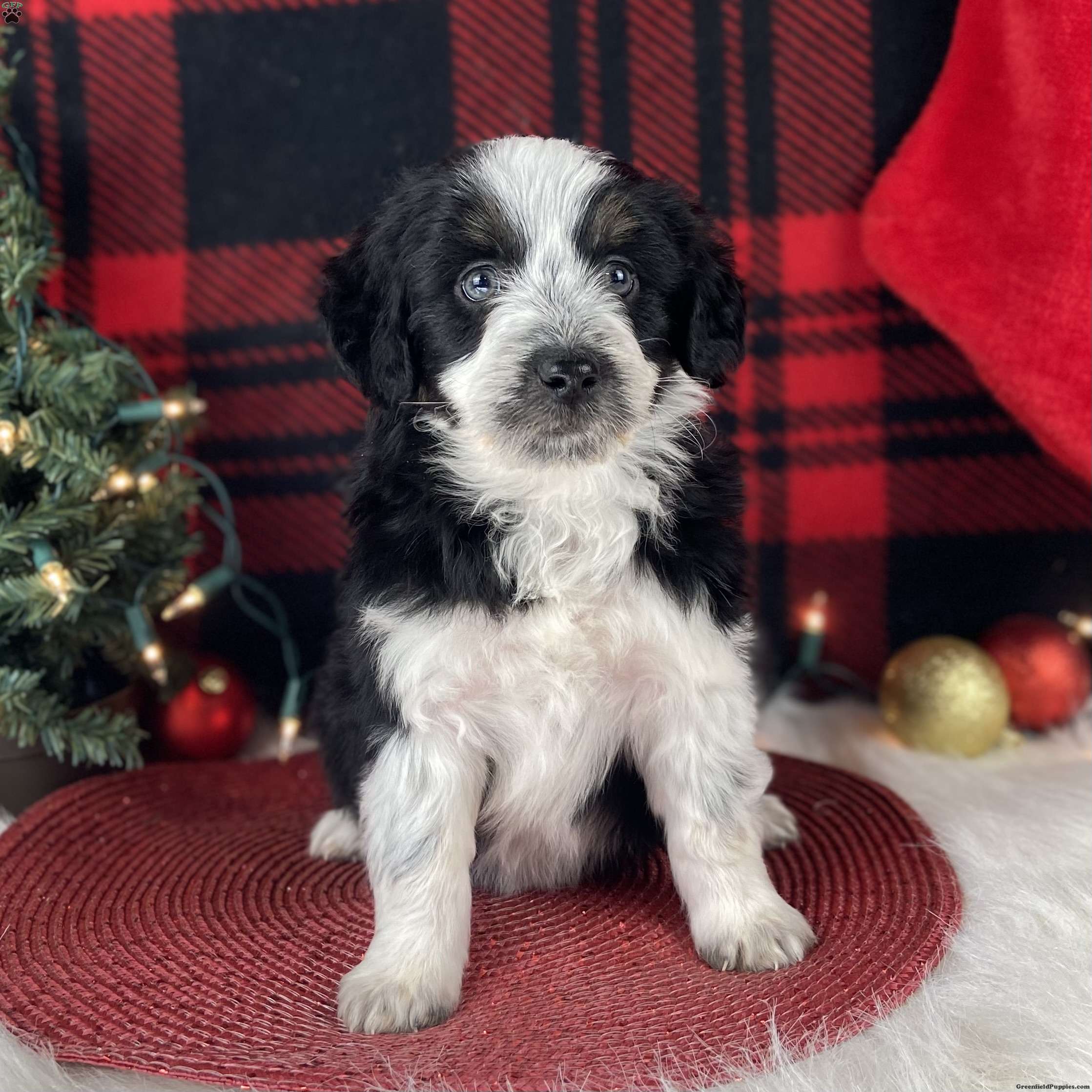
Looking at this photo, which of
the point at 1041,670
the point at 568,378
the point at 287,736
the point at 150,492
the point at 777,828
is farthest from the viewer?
the point at 287,736

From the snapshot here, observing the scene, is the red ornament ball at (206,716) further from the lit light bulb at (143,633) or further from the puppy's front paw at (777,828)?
the puppy's front paw at (777,828)

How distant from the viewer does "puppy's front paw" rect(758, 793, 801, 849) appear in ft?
6.66

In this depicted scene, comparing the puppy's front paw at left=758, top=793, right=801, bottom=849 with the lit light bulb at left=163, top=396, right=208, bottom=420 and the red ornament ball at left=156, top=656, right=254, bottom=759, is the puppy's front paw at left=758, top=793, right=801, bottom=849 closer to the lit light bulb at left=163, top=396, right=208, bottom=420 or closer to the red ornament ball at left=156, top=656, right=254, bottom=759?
the red ornament ball at left=156, top=656, right=254, bottom=759

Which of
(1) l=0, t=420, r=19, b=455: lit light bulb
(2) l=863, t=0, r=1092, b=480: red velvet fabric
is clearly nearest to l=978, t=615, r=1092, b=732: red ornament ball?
(2) l=863, t=0, r=1092, b=480: red velvet fabric

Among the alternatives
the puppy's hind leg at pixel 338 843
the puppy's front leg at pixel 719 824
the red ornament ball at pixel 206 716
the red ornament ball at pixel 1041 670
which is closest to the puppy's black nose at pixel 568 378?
the puppy's front leg at pixel 719 824

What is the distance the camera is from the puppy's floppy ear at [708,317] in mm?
1731

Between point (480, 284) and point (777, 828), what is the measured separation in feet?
3.50

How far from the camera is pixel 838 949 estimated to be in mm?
1645

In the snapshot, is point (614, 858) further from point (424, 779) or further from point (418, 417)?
point (418, 417)

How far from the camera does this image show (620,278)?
170 cm

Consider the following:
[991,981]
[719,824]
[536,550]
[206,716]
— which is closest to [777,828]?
[719,824]

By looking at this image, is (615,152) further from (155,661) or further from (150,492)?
(155,661)

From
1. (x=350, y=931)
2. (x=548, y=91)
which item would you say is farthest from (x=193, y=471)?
(x=350, y=931)

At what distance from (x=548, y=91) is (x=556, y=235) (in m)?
1.20
